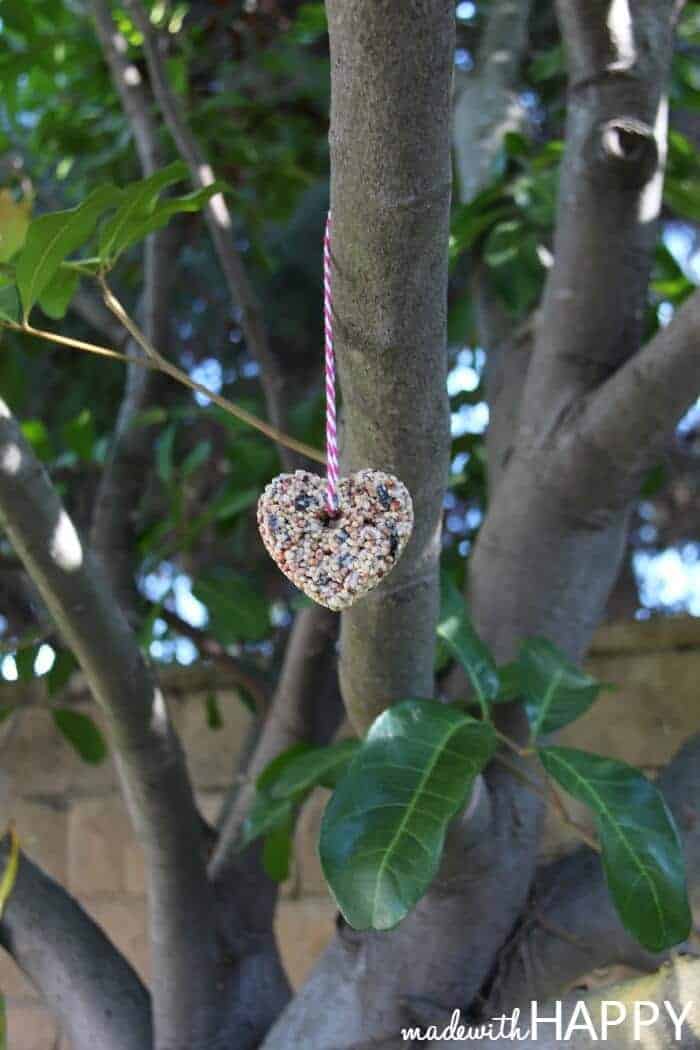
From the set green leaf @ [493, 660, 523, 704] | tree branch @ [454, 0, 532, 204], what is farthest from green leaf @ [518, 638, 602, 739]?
tree branch @ [454, 0, 532, 204]

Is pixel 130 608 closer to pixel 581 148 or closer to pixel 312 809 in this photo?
pixel 312 809

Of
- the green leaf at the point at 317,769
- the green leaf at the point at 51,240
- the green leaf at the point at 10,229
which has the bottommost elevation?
the green leaf at the point at 317,769

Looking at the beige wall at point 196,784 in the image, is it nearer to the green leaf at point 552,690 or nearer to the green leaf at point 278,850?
the green leaf at point 278,850

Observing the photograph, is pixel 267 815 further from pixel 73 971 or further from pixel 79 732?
pixel 79 732

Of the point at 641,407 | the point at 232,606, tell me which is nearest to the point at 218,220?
the point at 232,606

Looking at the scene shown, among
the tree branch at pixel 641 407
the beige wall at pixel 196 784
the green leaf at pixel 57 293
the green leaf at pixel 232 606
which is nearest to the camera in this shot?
the green leaf at pixel 57 293

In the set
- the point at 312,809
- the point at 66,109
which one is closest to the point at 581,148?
the point at 312,809

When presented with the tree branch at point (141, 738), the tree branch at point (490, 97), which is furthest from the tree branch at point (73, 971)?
the tree branch at point (490, 97)
